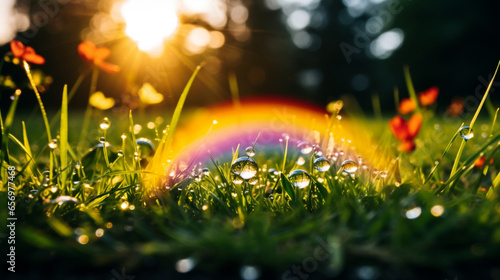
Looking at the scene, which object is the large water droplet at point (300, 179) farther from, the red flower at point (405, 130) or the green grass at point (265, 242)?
the red flower at point (405, 130)

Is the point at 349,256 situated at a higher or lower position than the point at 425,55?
lower

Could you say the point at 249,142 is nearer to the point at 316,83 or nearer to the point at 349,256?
the point at 349,256

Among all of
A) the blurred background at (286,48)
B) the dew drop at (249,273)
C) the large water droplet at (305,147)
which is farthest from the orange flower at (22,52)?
the blurred background at (286,48)

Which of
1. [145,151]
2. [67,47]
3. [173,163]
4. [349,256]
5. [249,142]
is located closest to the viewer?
[349,256]

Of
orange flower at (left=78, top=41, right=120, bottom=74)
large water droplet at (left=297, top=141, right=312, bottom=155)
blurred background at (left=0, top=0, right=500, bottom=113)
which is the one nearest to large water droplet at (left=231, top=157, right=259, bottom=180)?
large water droplet at (left=297, top=141, right=312, bottom=155)

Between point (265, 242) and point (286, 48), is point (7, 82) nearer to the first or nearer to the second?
point (265, 242)

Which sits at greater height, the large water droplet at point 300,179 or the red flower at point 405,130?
the red flower at point 405,130

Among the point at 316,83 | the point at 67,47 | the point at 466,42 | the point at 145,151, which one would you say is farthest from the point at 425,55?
the point at 145,151
